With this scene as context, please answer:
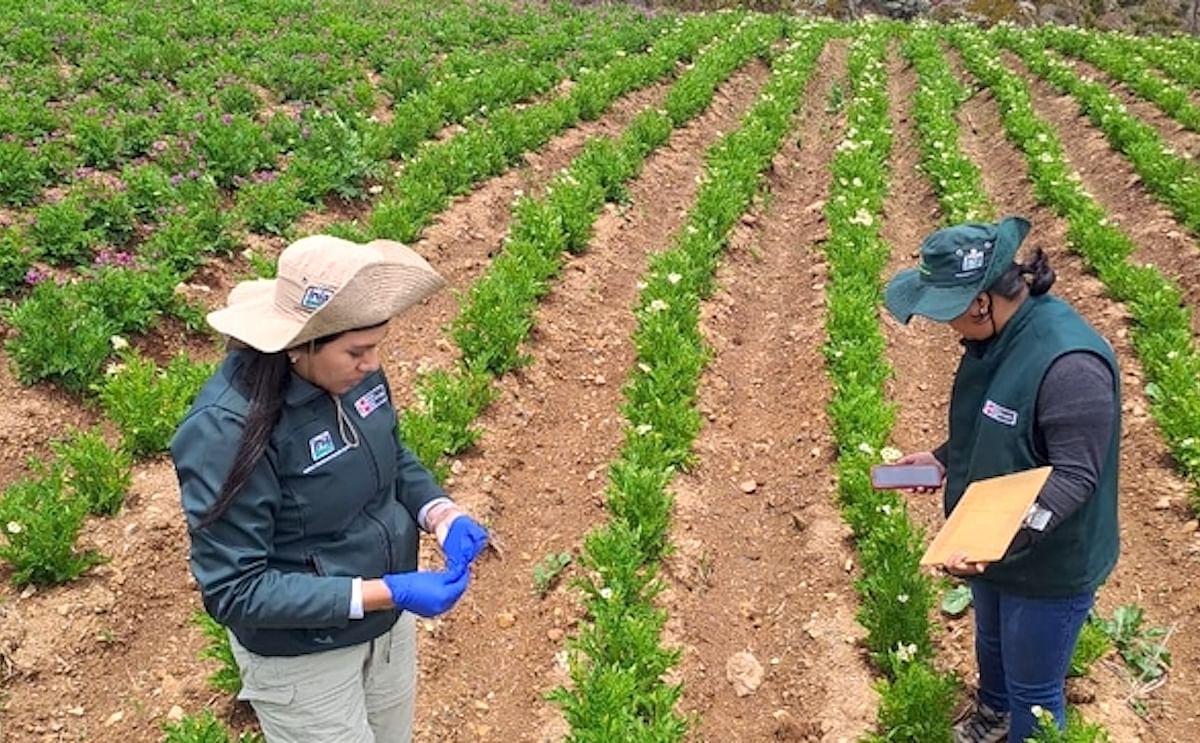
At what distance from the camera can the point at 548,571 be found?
5656mm

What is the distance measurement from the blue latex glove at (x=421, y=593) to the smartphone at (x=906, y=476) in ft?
6.78

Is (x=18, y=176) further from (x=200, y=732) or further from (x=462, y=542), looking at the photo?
(x=462, y=542)

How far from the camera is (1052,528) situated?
3250 mm

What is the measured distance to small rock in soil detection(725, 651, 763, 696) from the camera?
5.05 m

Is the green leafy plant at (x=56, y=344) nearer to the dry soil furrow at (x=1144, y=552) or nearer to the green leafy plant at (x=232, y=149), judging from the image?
the green leafy plant at (x=232, y=149)

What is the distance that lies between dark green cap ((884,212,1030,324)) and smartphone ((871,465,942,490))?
945mm

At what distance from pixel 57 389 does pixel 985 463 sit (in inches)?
232

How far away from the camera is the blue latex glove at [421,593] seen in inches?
111

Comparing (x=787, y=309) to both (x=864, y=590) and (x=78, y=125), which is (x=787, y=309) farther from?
(x=78, y=125)

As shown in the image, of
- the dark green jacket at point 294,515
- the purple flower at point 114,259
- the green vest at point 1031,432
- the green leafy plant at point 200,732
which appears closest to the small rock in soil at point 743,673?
the green vest at point 1031,432

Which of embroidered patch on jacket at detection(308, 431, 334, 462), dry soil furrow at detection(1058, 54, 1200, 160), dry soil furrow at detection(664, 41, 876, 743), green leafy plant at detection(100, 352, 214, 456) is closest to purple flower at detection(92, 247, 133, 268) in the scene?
green leafy plant at detection(100, 352, 214, 456)

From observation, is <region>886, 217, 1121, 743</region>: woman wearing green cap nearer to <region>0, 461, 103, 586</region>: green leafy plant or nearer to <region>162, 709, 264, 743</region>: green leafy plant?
<region>162, 709, 264, 743</region>: green leafy plant

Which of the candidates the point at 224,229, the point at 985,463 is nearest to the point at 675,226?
the point at 224,229

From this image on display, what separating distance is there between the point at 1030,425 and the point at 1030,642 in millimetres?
913
